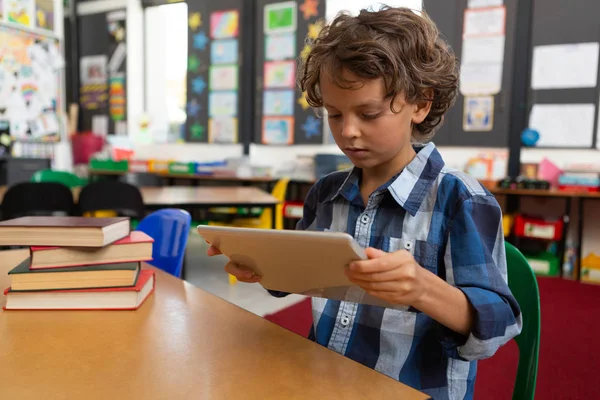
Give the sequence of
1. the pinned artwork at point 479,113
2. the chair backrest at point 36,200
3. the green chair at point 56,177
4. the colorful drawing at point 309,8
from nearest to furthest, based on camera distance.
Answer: the chair backrest at point 36,200 < the green chair at point 56,177 < the pinned artwork at point 479,113 < the colorful drawing at point 309,8

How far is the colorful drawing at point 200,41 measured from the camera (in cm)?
541

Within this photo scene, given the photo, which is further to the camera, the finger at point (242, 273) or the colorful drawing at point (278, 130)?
the colorful drawing at point (278, 130)

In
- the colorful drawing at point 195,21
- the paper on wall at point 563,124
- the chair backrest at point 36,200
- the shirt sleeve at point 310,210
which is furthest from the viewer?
the colorful drawing at point 195,21

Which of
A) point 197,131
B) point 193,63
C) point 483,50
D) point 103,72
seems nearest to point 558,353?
point 483,50

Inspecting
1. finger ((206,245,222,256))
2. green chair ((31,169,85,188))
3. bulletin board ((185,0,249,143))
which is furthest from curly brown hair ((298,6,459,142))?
bulletin board ((185,0,249,143))

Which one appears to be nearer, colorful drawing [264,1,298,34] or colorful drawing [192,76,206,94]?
colorful drawing [264,1,298,34]

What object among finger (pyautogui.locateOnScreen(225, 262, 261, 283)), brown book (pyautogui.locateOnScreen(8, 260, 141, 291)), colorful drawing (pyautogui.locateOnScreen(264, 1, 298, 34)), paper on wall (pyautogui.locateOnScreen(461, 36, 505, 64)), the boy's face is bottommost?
brown book (pyautogui.locateOnScreen(8, 260, 141, 291))

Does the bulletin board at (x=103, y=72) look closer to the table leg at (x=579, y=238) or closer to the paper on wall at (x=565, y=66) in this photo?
the paper on wall at (x=565, y=66)

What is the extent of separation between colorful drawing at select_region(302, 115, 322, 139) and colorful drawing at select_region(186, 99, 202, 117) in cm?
139

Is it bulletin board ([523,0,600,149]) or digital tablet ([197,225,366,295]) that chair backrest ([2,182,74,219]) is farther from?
bulletin board ([523,0,600,149])

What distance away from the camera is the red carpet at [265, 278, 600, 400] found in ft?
5.45

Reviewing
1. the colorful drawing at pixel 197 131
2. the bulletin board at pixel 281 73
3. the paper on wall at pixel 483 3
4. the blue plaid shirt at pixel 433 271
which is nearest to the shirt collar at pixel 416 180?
the blue plaid shirt at pixel 433 271

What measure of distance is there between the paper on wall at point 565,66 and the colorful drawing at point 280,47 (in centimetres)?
226

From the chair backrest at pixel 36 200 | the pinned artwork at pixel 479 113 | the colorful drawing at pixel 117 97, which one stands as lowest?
the chair backrest at pixel 36 200
